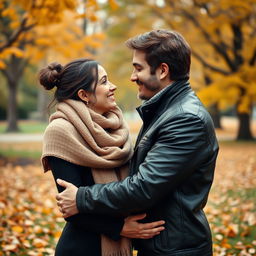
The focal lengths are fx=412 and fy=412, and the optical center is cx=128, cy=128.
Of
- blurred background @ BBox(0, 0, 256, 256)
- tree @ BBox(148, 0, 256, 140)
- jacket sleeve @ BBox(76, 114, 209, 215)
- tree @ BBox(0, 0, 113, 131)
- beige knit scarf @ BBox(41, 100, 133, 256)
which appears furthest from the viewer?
tree @ BBox(148, 0, 256, 140)

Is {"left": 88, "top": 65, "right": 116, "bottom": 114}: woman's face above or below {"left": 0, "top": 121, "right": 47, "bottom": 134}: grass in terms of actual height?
above

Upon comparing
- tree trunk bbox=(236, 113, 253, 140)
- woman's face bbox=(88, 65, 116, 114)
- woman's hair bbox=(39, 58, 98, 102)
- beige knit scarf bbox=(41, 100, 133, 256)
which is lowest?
tree trunk bbox=(236, 113, 253, 140)

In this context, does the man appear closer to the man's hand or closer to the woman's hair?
the man's hand

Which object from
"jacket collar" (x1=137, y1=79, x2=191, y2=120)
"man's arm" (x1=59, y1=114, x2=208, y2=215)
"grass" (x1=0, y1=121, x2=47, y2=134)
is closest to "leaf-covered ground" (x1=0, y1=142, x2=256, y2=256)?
"man's arm" (x1=59, y1=114, x2=208, y2=215)

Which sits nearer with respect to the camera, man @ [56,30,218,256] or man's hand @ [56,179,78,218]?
man @ [56,30,218,256]

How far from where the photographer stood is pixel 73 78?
2.62 metres

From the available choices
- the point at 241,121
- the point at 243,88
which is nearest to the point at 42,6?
the point at 243,88

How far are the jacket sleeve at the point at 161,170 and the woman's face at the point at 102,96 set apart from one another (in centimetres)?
57

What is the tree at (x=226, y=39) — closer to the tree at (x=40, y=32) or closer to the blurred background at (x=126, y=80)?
the blurred background at (x=126, y=80)

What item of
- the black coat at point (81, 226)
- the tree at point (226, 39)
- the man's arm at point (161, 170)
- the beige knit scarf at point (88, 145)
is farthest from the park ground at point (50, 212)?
the tree at point (226, 39)

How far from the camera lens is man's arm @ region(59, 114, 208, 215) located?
2.17 m

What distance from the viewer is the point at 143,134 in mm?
2521

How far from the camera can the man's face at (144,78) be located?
8.04ft

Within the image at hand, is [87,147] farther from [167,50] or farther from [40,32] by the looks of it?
[40,32]
